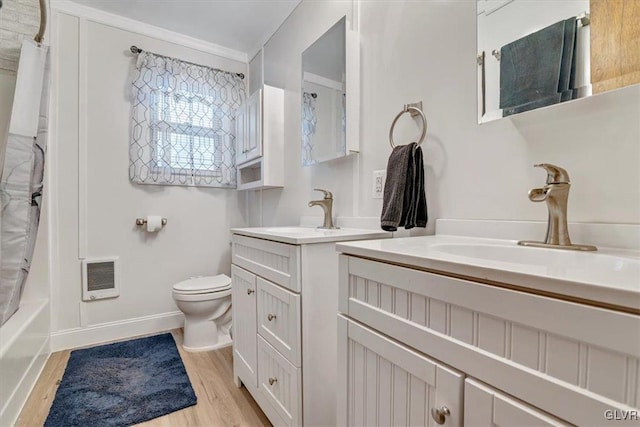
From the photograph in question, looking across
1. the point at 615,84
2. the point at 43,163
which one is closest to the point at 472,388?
the point at 615,84

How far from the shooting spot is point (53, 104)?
2.01m

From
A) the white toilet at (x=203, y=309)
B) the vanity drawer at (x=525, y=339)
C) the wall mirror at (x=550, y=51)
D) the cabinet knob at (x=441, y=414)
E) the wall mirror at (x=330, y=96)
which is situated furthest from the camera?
the white toilet at (x=203, y=309)

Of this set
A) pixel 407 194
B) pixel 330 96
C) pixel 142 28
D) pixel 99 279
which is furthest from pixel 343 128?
pixel 99 279

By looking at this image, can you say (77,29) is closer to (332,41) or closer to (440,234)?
(332,41)

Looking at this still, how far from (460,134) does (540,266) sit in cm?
69

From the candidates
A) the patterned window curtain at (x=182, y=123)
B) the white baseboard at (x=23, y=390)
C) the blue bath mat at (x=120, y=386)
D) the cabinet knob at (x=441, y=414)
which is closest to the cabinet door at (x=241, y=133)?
the patterned window curtain at (x=182, y=123)

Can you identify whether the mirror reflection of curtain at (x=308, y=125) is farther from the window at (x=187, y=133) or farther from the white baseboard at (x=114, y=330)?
the white baseboard at (x=114, y=330)

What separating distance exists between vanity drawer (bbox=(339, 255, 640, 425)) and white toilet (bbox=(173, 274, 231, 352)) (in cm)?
159

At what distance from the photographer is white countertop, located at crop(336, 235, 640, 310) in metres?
0.38

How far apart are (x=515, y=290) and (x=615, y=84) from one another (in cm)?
63

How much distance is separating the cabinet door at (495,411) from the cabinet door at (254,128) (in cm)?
187

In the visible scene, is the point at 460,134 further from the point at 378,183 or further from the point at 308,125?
the point at 308,125

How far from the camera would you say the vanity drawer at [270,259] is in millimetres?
1080

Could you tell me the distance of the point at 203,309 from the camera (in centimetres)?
200
